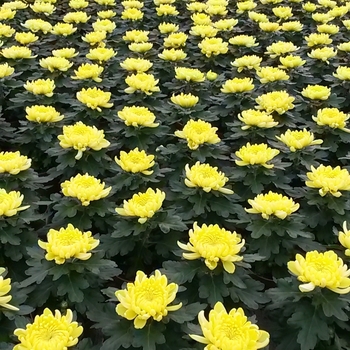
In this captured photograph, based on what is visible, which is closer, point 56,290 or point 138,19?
point 56,290

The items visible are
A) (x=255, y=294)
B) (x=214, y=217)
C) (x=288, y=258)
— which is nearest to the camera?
(x=255, y=294)

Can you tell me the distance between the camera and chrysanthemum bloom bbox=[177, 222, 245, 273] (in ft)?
6.77

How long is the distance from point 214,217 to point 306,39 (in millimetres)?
2868

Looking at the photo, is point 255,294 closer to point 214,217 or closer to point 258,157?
point 214,217

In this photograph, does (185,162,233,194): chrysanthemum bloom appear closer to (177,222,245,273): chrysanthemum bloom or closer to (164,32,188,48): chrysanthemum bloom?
(177,222,245,273): chrysanthemum bloom

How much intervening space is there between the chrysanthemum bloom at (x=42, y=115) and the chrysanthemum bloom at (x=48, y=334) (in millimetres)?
1757

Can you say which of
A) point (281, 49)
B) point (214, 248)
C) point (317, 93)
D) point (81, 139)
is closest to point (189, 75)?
point (317, 93)

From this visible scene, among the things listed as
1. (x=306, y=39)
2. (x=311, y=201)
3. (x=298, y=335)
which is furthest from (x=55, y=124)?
(x=306, y=39)

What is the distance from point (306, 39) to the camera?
492 cm

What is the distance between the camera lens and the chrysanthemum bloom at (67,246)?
2.08 metres

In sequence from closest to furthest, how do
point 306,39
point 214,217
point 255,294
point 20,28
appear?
point 255,294
point 214,217
point 306,39
point 20,28

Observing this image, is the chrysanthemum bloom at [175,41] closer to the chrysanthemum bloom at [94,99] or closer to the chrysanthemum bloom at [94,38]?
the chrysanthemum bloom at [94,38]

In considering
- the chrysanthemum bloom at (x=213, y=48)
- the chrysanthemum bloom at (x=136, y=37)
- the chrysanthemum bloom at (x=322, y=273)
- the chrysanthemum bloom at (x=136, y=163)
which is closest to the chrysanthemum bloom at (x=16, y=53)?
the chrysanthemum bloom at (x=136, y=37)

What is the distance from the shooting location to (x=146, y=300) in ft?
6.05
